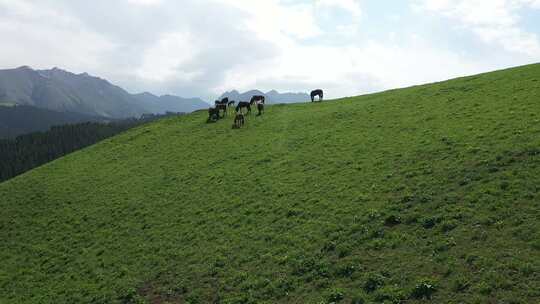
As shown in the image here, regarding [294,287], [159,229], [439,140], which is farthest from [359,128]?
[294,287]

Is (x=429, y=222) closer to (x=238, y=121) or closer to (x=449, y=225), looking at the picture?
(x=449, y=225)

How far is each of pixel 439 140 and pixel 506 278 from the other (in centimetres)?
1758

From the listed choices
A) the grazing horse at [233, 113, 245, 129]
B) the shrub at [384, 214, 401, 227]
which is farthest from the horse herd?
the shrub at [384, 214, 401, 227]

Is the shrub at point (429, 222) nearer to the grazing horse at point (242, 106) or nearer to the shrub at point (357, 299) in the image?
the shrub at point (357, 299)

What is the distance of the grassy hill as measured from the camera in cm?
1794

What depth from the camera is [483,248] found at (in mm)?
17328

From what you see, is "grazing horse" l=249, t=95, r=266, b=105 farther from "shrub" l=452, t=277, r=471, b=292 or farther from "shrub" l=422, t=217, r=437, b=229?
"shrub" l=452, t=277, r=471, b=292

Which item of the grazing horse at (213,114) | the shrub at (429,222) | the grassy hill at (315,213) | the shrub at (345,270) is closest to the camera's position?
the grassy hill at (315,213)

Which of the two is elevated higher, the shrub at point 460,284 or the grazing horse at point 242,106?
the grazing horse at point 242,106

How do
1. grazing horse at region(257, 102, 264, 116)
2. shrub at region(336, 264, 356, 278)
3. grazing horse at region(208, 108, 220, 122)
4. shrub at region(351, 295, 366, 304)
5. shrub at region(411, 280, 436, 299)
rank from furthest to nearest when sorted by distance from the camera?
1. grazing horse at region(208, 108, 220, 122)
2. grazing horse at region(257, 102, 264, 116)
3. shrub at region(336, 264, 356, 278)
4. shrub at region(351, 295, 366, 304)
5. shrub at region(411, 280, 436, 299)

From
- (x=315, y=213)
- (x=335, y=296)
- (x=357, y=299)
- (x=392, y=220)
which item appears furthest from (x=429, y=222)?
(x=315, y=213)

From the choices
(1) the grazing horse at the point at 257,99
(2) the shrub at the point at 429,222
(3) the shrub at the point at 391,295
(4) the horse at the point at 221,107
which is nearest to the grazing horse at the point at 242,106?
(1) the grazing horse at the point at 257,99

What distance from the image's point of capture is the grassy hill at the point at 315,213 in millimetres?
17938

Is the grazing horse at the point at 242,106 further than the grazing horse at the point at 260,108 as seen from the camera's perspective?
Yes
